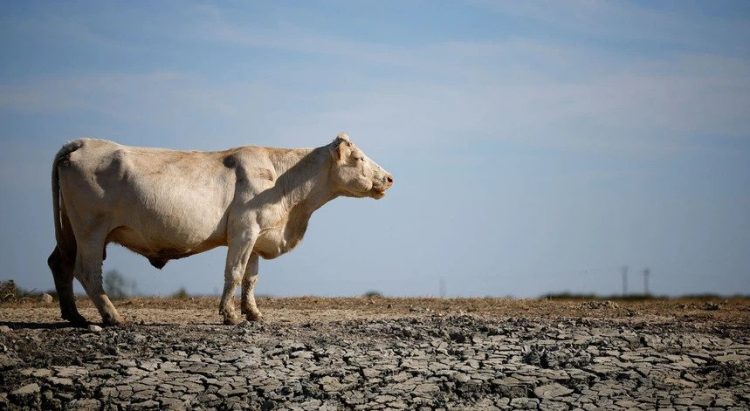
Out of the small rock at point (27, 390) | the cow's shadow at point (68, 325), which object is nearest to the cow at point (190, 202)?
the cow's shadow at point (68, 325)

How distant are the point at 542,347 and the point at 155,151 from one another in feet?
22.3

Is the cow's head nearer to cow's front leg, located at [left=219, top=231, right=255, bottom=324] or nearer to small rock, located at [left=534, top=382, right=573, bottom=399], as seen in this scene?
cow's front leg, located at [left=219, top=231, right=255, bottom=324]

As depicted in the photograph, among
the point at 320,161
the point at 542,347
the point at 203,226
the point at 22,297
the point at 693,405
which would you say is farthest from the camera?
the point at 22,297

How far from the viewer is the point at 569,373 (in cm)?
1298

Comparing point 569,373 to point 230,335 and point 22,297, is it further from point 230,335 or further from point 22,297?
point 22,297

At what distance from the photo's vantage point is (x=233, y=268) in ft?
49.1

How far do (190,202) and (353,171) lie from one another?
2984 millimetres

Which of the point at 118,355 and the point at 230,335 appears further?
the point at 230,335

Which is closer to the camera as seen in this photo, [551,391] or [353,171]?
[551,391]

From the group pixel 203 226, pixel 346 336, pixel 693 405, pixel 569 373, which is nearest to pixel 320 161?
pixel 203 226

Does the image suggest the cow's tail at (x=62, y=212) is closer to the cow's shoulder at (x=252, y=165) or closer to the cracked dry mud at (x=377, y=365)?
the cracked dry mud at (x=377, y=365)

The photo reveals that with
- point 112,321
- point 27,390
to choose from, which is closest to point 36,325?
point 112,321

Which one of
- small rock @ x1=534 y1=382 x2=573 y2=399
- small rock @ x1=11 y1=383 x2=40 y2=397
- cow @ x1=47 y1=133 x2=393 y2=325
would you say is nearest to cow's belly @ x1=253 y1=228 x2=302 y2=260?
cow @ x1=47 y1=133 x2=393 y2=325

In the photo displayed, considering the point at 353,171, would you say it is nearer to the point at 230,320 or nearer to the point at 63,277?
the point at 230,320
